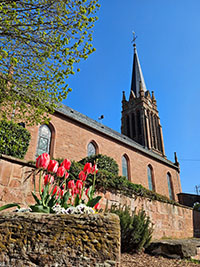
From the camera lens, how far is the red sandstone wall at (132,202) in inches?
206

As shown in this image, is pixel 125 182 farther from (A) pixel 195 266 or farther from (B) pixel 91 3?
(B) pixel 91 3

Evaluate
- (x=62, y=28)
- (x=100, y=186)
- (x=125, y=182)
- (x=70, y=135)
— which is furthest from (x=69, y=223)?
(x=70, y=135)

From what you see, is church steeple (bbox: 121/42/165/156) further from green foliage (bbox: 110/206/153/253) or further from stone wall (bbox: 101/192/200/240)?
green foliage (bbox: 110/206/153/253)

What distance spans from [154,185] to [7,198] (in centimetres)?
1774

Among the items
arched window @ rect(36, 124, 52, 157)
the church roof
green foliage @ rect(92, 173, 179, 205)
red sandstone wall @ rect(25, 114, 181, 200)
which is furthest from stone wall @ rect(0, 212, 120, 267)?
arched window @ rect(36, 124, 52, 157)

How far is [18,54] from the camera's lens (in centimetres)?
517

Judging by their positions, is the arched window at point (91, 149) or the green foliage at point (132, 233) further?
the arched window at point (91, 149)

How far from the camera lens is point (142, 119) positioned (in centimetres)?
3494

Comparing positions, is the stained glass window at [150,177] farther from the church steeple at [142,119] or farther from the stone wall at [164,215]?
the church steeple at [142,119]

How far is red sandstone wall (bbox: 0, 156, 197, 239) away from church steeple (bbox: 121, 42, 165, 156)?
21.0 metres

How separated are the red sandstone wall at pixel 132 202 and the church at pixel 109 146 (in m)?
3.20

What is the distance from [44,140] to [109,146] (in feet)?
20.3

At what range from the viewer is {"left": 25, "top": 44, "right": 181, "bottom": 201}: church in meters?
12.8

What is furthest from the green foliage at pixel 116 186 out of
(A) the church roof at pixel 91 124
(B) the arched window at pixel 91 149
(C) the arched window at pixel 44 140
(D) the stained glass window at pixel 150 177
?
(D) the stained glass window at pixel 150 177
